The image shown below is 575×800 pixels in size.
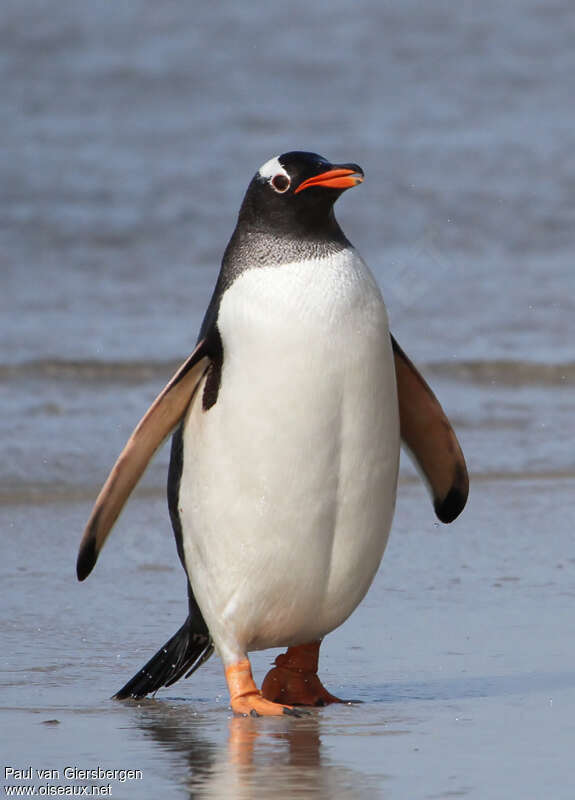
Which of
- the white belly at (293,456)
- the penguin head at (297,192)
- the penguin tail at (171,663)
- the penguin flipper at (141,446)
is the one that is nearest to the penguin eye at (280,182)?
the penguin head at (297,192)

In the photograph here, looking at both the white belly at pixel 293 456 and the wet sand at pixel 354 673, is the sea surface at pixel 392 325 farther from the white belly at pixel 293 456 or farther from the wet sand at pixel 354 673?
the white belly at pixel 293 456

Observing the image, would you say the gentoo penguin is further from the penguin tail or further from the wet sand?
the wet sand

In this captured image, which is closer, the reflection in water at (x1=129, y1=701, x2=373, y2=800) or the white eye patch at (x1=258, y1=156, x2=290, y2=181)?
the reflection in water at (x1=129, y1=701, x2=373, y2=800)

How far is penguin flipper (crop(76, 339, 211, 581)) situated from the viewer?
3221 mm

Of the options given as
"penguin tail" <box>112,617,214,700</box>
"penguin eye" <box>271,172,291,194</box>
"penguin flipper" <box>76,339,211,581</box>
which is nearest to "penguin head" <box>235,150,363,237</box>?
"penguin eye" <box>271,172,291,194</box>

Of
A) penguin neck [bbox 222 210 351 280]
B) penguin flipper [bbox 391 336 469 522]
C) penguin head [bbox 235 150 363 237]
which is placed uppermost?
penguin head [bbox 235 150 363 237]

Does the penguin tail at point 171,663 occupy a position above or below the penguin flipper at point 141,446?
below

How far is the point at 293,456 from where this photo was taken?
10.3ft

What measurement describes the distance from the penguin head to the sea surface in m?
0.94

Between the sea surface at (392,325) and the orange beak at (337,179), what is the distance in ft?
3.27

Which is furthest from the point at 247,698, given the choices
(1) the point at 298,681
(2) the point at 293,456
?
(2) the point at 293,456

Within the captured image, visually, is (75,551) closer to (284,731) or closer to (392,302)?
(284,731)

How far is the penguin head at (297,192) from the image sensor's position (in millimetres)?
3145

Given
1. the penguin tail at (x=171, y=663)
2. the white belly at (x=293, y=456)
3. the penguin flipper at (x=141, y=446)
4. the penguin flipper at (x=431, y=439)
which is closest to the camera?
the white belly at (x=293, y=456)
